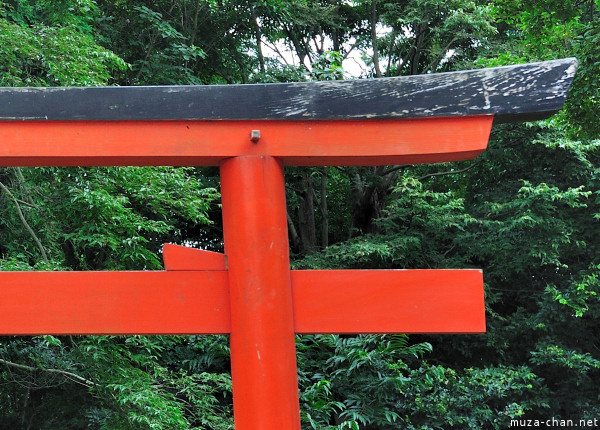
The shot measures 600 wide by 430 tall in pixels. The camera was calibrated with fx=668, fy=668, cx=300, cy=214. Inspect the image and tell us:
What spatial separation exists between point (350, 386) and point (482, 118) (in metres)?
4.19

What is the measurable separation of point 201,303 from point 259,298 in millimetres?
156

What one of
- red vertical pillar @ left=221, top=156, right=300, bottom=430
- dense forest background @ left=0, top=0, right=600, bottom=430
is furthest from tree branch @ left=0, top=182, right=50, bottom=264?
red vertical pillar @ left=221, top=156, right=300, bottom=430

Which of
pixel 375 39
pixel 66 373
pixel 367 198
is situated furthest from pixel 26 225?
pixel 375 39

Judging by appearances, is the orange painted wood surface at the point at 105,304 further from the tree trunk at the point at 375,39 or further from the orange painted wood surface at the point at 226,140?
the tree trunk at the point at 375,39

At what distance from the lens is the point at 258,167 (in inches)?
58.4

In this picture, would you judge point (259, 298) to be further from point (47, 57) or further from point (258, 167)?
point (47, 57)

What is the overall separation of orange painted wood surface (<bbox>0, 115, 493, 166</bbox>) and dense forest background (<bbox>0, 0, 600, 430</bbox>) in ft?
6.51

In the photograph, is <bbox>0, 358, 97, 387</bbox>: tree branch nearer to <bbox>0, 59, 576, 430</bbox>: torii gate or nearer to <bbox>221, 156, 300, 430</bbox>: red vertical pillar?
<bbox>0, 59, 576, 430</bbox>: torii gate

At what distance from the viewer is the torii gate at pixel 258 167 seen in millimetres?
1453

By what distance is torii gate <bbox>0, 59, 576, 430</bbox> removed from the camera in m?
1.45

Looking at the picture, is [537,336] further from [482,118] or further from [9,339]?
[482,118]

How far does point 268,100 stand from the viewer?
1.49 meters

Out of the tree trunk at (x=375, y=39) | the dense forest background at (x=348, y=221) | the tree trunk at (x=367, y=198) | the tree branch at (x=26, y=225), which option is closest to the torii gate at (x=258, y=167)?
A: the dense forest background at (x=348, y=221)

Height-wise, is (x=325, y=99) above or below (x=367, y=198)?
above
